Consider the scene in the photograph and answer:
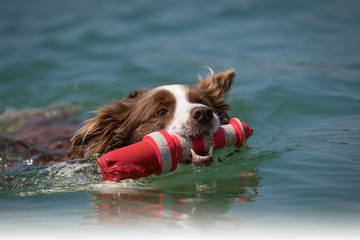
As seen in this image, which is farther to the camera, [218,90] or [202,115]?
[218,90]

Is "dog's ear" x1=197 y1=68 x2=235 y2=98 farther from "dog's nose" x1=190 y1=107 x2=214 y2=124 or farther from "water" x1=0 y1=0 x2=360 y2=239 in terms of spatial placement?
"dog's nose" x1=190 y1=107 x2=214 y2=124

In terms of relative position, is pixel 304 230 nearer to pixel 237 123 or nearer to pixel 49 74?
pixel 237 123

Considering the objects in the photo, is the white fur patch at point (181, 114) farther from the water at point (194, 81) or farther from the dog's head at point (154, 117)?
the water at point (194, 81)

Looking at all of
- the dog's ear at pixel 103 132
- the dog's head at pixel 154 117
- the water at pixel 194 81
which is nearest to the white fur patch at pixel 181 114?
the dog's head at pixel 154 117

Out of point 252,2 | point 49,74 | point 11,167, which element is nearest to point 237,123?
point 11,167

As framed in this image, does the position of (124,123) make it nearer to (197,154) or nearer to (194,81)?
(197,154)

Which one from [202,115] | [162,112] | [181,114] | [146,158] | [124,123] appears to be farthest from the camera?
[124,123]

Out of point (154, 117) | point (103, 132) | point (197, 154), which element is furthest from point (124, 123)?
point (197, 154)

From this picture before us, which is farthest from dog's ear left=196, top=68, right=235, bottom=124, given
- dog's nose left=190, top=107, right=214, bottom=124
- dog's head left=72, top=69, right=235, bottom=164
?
dog's nose left=190, top=107, right=214, bottom=124

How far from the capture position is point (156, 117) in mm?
4824

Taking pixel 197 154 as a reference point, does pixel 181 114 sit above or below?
above

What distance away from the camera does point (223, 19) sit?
46.8ft

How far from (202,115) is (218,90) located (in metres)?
1.45

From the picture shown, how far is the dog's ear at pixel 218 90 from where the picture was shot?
5.52 meters
